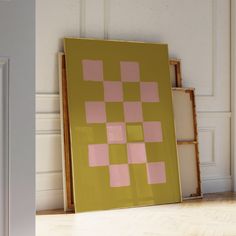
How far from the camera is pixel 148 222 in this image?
362 centimetres

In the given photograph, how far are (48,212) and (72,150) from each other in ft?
2.03

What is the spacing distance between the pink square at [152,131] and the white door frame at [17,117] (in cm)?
313

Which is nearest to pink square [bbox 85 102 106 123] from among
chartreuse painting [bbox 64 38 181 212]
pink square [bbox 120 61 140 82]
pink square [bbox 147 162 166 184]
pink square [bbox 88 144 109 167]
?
chartreuse painting [bbox 64 38 181 212]

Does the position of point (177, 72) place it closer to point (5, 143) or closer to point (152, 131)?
point (152, 131)

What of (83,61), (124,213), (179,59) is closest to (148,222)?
(124,213)

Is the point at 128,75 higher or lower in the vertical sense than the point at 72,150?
higher

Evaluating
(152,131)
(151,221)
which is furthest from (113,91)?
(151,221)

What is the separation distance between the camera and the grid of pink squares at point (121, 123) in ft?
13.9

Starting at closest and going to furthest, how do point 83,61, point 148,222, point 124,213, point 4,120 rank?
point 4,120, point 148,222, point 124,213, point 83,61

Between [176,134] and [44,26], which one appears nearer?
[44,26]

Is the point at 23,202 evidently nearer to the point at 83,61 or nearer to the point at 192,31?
the point at 83,61

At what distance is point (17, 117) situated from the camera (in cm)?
134

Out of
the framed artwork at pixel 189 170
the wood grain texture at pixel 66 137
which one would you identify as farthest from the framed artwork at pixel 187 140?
the wood grain texture at pixel 66 137

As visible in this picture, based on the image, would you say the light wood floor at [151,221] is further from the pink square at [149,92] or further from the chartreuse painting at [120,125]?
the pink square at [149,92]
